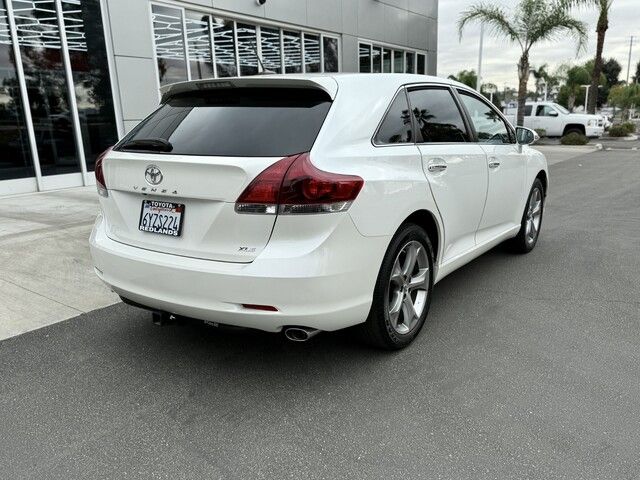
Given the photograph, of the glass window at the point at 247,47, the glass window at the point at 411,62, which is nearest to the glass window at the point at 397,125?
the glass window at the point at 247,47

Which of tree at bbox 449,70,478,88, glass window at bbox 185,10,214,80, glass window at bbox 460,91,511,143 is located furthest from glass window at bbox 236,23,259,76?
tree at bbox 449,70,478,88

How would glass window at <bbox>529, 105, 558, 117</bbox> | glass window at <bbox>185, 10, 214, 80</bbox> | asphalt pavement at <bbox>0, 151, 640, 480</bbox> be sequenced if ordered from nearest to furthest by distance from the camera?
asphalt pavement at <bbox>0, 151, 640, 480</bbox> → glass window at <bbox>185, 10, 214, 80</bbox> → glass window at <bbox>529, 105, 558, 117</bbox>

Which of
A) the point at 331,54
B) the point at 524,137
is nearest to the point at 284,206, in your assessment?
the point at 524,137

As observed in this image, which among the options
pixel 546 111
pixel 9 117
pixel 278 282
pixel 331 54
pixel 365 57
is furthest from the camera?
pixel 546 111

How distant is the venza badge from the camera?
9.49 ft

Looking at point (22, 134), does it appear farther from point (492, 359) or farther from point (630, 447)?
point (630, 447)

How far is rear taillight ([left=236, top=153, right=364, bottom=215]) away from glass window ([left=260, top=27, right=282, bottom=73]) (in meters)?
11.3

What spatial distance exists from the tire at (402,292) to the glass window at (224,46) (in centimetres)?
1006

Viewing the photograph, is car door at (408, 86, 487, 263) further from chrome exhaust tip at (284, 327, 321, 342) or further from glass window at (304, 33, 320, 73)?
glass window at (304, 33, 320, 73)

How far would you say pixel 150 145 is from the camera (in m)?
3.07

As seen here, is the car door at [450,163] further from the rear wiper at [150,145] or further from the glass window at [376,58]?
the glass window at [376,58]

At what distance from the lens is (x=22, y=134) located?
928 cm

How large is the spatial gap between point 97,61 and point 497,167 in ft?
27.6

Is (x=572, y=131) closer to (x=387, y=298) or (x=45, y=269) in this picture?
(x=45, y=269)
